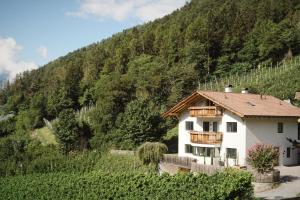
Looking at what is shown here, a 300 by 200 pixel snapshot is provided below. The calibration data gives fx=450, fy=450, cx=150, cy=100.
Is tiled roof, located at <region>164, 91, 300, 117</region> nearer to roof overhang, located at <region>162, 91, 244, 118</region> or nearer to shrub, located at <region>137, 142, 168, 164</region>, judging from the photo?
roof overhang, located at <region>162, 91, 244, 118</region>

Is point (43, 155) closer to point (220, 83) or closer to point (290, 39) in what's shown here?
point (220, 83)

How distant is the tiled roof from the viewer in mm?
41062

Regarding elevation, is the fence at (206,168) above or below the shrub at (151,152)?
below

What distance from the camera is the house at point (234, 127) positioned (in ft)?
135

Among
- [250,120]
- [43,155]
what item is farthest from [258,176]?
[43,155]

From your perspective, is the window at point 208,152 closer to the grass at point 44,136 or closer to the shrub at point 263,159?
the shrub at point 263,159

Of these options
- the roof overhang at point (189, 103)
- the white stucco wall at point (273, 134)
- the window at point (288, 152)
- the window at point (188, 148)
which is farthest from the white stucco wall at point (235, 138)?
the window at point (288, 152)

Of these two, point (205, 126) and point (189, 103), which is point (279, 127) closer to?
point (205, 126)

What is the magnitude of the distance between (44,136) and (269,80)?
42.9m

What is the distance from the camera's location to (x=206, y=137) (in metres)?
43.6

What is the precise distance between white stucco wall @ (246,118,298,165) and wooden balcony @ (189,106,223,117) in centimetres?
342

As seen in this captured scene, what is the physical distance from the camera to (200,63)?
301 ft

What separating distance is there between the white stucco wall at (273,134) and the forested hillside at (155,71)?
15.9 meters

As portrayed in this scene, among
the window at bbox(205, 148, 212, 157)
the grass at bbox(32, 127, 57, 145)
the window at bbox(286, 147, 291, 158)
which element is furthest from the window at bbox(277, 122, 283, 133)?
the grass at bbox(32, 127, 57, 145)
